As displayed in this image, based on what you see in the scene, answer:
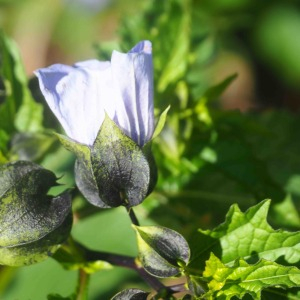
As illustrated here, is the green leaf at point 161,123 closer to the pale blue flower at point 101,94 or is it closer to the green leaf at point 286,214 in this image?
the pale blue flower at point 101,94

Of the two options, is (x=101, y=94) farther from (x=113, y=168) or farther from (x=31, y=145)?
(x=31, y=145)

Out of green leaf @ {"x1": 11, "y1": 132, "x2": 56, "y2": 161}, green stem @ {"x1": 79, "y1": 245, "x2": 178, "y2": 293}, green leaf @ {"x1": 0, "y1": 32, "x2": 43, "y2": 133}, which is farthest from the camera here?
green leaf @ {"x1": 0, "y1": 32, "x2": 43, "y2": 133}

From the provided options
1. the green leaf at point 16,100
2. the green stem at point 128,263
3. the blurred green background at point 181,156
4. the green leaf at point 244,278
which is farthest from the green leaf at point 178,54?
the green leaf at point 244,278

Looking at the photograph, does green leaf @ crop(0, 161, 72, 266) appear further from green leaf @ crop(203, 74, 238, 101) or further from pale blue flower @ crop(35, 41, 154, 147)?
green leaf @ crop(203, 74, 238, 101)

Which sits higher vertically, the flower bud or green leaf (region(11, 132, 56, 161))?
the flower bud

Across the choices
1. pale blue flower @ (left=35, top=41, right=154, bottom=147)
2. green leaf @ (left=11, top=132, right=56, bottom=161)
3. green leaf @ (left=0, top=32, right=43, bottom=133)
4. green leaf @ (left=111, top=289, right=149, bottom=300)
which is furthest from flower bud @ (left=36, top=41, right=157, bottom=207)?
green leaf @ (left=0, top=32, right=43, bottom=133)

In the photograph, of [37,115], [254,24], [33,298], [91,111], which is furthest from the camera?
[254,24]

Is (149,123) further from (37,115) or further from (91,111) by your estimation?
(37,115)

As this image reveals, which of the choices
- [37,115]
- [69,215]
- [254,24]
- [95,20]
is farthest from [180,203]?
[95,20]
